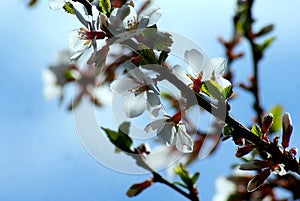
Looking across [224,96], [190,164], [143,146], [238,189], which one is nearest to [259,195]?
[238,189]

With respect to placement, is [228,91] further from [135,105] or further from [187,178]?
[187,178]

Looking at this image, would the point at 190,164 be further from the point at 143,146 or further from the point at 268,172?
the point at 268,172

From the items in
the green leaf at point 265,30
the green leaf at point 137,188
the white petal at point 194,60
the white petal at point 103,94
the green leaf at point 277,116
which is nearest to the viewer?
the white petal at point 194,60

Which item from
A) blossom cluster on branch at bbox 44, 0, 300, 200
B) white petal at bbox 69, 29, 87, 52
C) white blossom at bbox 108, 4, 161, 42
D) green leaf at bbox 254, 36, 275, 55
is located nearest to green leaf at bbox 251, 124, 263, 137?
blossom cluster on branch at bbox 44, 0, 300, 200

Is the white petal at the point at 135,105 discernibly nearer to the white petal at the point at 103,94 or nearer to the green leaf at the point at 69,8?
the green leaf at the point at 69,8

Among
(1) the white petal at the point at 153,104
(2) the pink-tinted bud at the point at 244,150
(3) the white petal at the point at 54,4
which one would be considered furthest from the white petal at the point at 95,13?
(2) the pink-tinted bud at the point at 244,150

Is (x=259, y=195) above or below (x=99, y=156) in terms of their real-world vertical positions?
below
